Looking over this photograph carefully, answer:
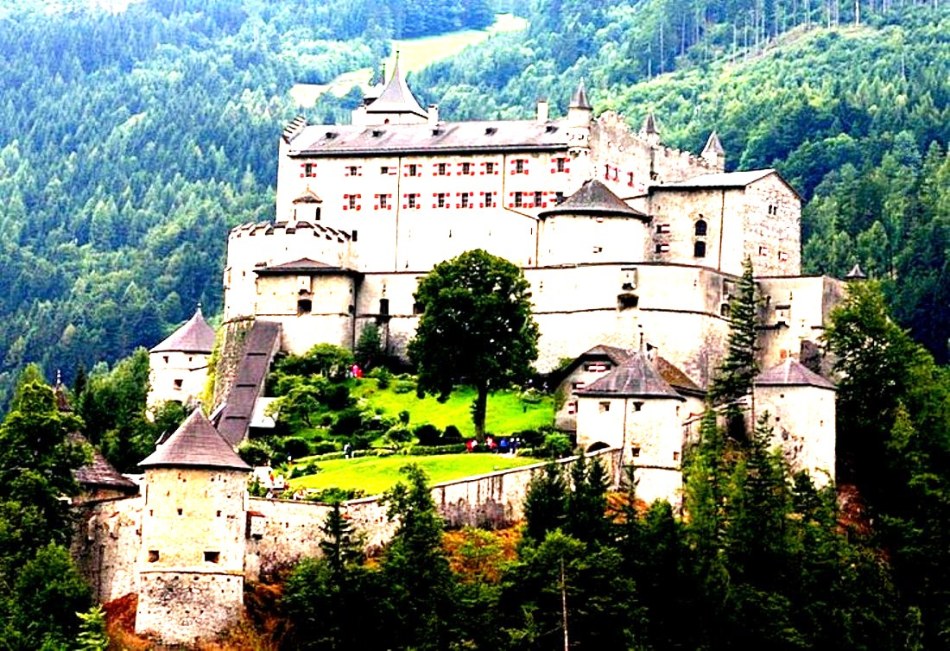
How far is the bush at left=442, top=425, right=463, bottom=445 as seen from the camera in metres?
90.8

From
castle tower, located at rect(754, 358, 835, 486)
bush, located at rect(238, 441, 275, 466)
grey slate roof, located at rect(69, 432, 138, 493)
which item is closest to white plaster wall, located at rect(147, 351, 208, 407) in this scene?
bush, located at rect(238, 441, 275, 466)

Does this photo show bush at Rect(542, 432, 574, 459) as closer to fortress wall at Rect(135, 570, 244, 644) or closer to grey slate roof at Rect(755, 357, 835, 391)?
grey slate roof at Rect(755, 357, 835, 391)

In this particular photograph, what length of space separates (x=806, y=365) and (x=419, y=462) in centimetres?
1999

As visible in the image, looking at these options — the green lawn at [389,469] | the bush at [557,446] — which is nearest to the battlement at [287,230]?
the green lawn at [389,469]

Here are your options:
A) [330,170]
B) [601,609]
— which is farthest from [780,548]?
[330,170]

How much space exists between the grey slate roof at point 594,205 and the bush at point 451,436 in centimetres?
1358


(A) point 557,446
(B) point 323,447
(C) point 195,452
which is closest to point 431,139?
(B) point 323,447

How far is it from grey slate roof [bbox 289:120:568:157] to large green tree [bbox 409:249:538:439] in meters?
14.6

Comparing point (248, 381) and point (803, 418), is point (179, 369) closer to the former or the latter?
point (248, 381)

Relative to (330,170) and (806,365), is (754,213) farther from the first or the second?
(330,170)

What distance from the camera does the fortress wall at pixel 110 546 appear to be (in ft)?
246

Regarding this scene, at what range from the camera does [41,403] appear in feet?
261

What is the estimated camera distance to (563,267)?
99.1 meters

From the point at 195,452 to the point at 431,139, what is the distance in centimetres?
4139
